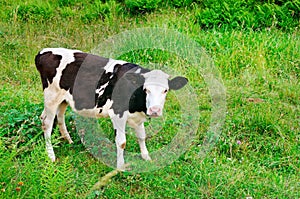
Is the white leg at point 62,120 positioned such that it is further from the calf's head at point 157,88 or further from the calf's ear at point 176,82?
the calf's ear at point 176,82

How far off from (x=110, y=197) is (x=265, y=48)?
4.39m

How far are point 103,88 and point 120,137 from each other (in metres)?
0.58

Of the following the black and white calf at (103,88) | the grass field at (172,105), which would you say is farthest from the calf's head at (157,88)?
the grass field at (172,105)

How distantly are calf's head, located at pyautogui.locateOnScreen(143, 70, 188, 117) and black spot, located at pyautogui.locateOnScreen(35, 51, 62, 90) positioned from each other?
1.20 m

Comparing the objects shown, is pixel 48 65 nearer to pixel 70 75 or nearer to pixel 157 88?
pixel 70 75

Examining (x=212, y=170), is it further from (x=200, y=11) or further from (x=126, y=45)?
(x=200, y=11)

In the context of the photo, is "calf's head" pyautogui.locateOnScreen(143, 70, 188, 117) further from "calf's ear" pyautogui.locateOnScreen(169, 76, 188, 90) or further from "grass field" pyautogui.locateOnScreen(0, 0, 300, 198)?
"grass field" pyautogui.locateOnScreen(0, 0, 300, 198)

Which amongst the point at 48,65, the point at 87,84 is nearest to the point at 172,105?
the point at 87,84

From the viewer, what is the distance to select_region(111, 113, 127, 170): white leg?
519cm

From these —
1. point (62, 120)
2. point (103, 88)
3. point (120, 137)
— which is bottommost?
point (62, 120)

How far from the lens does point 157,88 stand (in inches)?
188

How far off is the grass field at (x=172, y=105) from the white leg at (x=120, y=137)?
0.65ft

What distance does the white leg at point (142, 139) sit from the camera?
18.1 ft

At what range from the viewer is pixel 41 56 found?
5.69 meters
